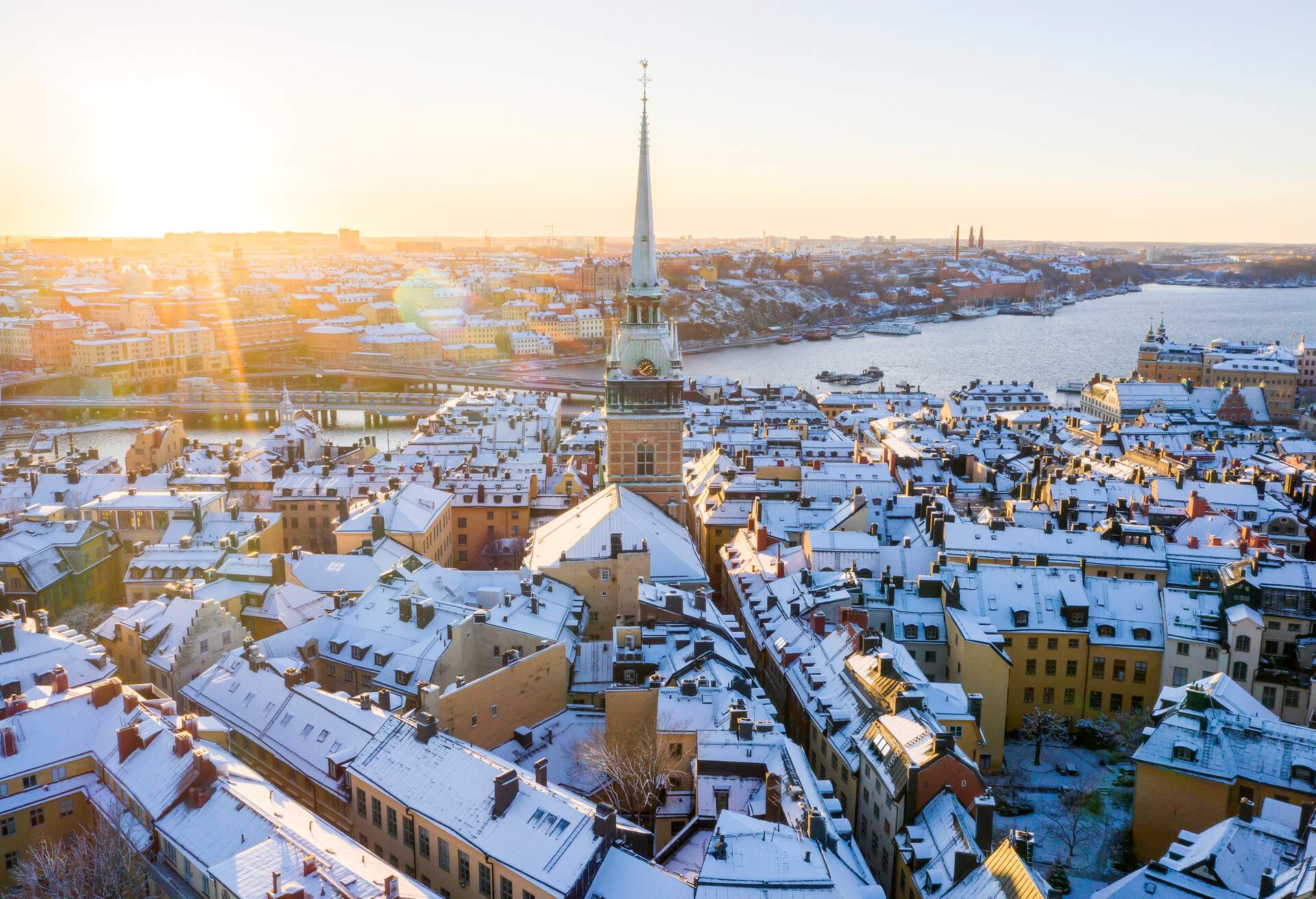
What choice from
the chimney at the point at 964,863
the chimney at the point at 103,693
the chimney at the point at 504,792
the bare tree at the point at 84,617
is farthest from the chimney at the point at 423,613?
the chimney at the point at 964,863

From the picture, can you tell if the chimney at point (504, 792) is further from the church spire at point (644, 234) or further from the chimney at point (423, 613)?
the church spire at point (644, 234)

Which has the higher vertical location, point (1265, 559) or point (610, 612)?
point (1265, 559)

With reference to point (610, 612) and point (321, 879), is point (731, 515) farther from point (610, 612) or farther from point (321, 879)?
point (321, 879)

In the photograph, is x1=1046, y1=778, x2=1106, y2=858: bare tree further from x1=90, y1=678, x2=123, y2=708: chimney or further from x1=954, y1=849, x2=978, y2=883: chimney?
x1=90, y1=678, x2=123, y2=708: chimney

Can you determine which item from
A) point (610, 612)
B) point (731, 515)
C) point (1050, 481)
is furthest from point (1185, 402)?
point (610, 612)

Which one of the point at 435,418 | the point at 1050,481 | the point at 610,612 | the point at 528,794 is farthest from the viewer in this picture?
the point at 435,418

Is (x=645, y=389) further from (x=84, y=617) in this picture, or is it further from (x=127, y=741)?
(x=127, y=741)

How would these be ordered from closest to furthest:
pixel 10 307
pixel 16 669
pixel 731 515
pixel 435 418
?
1. pixel 16 669
2. pixel 731 515
3. pixel 435 418
4. pixel 10 307

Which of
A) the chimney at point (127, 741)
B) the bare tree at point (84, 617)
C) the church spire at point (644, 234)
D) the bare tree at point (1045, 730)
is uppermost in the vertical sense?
the church spire at point (644, 234)
